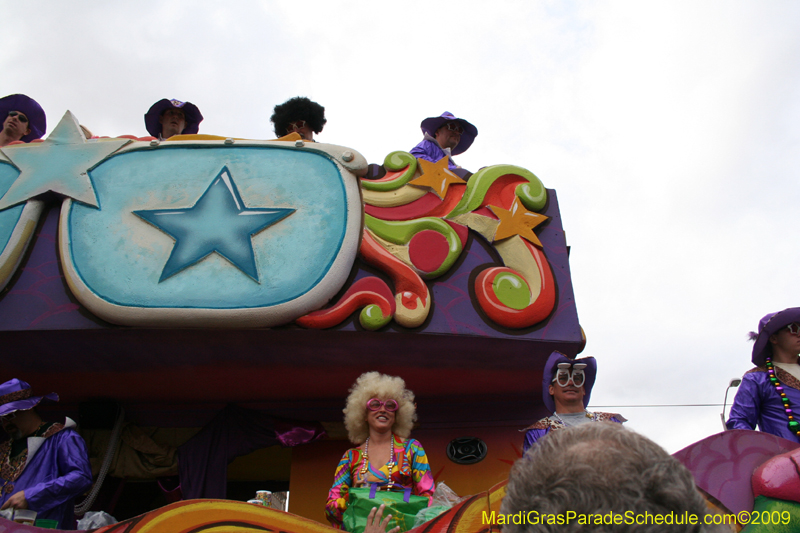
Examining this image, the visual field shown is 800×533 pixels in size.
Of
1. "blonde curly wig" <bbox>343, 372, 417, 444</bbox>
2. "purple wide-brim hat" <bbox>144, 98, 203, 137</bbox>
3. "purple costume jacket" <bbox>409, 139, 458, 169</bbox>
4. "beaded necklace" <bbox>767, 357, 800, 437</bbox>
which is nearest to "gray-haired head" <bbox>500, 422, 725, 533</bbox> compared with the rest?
"blonde curly wig" <bbox>343, 372, 417, 444</bbox>

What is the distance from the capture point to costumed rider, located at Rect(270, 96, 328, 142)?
584 cm

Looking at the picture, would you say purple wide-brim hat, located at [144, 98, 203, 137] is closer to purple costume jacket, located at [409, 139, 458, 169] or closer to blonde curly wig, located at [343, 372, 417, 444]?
purple costume jacket, located at [409, 139, 458, 169]

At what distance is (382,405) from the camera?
3.38 meters

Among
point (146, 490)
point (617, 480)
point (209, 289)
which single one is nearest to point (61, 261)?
point (209, 289)

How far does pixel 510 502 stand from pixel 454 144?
502cm

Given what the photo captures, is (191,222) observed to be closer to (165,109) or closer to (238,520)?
(165,109)

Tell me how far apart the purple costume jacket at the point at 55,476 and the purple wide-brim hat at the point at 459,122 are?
3.88 meters

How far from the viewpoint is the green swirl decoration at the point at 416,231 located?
4.18m

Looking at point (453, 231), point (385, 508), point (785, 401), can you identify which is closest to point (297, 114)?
point (453, 231)

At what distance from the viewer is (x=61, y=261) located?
3877mm

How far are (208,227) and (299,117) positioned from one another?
227 centimetres

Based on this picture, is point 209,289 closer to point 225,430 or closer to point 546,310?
point 225,430

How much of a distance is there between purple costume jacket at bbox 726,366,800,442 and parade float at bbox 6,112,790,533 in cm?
106

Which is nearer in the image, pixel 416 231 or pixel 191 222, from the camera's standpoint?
pixel 191 222
